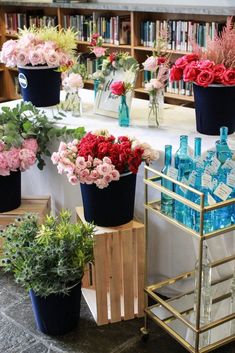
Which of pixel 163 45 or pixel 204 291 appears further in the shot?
pixel 163 45

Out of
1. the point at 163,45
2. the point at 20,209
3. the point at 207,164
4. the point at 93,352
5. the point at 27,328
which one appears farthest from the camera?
the point at 20,209

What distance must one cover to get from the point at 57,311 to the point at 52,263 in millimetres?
225

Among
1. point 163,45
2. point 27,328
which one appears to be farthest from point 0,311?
point 163,45

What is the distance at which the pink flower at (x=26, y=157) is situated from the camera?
2.42 metres

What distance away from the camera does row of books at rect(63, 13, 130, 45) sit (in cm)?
468

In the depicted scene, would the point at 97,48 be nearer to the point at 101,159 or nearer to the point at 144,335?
the point at 101,159

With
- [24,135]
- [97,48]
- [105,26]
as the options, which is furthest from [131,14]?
[24,135]

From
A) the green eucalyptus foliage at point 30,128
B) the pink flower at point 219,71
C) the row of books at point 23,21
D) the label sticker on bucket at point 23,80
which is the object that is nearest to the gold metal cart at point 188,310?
the pink flower at point 219,71

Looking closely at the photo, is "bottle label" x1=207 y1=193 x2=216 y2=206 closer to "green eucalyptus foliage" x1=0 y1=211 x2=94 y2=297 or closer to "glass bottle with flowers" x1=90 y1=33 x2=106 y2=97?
"green eucalyptus foliage" x1=0 y1=211 x2=94 y2=297

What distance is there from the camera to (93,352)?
206 cm

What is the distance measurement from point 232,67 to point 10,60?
116 centimetres

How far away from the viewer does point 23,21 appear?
5531mm

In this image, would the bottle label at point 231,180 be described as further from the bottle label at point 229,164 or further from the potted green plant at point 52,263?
the potted green plant at point 52,263

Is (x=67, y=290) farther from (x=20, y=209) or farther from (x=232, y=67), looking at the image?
(x=232, y=67)
